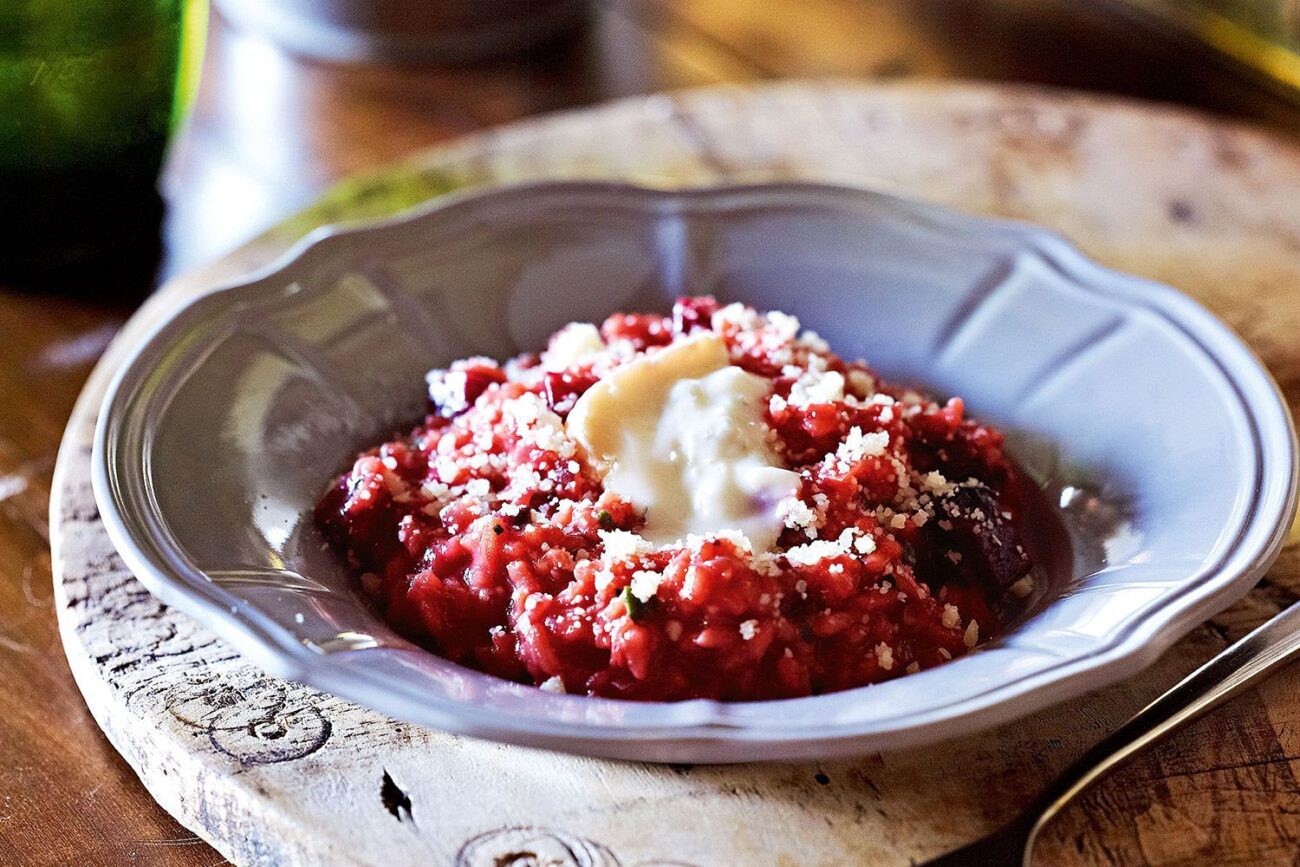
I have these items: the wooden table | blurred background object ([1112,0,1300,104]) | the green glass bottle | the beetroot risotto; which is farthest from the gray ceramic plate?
blurred background object ([1112,0,1300,104])

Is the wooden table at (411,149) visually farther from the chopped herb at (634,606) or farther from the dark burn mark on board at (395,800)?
the chopped herb at (634,606)

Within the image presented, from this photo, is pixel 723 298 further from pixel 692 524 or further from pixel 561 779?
pixel 561 779

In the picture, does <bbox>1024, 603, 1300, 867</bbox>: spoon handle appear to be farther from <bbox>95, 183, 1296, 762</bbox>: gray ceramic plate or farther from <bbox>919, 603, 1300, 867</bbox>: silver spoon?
<bbox>95, 183, 1296, 762</bbox>: gray ceramic plate

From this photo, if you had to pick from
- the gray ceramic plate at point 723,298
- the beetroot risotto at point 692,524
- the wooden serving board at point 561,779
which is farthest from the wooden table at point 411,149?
the beetroot risotto at point 692,524

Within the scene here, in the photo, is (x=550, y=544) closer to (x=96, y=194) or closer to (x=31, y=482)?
(x=31, y=482)

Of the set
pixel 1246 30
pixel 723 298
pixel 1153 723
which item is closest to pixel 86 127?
pixel 723 298
